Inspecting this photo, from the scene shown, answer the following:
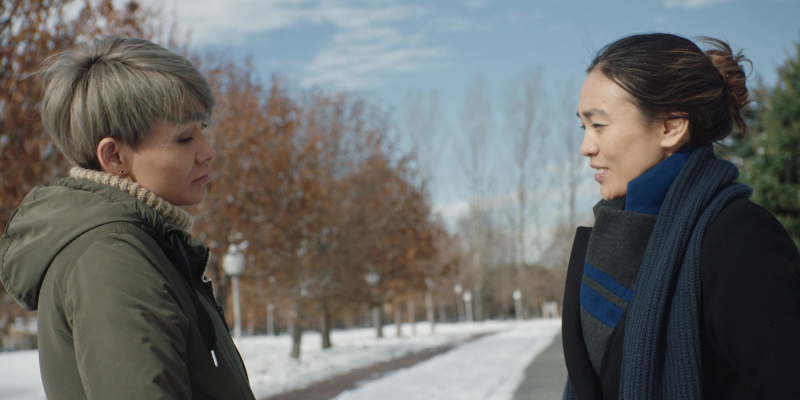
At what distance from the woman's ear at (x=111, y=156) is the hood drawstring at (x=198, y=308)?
0.21 metres

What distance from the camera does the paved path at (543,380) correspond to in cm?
1005

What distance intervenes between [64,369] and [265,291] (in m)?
19.3

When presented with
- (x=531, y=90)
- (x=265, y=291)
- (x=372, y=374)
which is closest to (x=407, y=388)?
(x=372, y=374)

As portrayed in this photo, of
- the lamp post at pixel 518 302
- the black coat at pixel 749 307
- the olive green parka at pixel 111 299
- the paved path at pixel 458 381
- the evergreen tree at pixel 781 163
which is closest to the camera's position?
the olive green parka at pixel 111 299

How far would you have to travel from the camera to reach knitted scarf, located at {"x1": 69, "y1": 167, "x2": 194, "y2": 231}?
1524 mm

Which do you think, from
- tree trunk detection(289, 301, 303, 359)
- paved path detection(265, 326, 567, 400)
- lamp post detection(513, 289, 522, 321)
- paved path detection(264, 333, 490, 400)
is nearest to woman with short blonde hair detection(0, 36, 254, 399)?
paved path detection(265, 326, 567, 400)

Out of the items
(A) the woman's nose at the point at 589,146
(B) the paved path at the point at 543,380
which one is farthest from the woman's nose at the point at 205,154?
(B) the paved path at the point at 543,380

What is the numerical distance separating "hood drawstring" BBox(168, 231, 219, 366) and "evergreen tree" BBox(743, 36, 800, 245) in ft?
41.2

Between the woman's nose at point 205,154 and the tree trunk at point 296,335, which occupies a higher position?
the woman's nose at point 205,154

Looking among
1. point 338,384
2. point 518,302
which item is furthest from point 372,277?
point 518,302

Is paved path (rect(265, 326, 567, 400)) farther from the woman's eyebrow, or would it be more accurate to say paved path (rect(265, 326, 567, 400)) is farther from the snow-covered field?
the woman's eyebrow

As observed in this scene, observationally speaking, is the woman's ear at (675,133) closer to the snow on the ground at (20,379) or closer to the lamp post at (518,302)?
the snow on the ground at (20,379)

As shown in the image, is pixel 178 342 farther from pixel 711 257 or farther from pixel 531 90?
pixel 531 90

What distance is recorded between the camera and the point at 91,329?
122 cm
